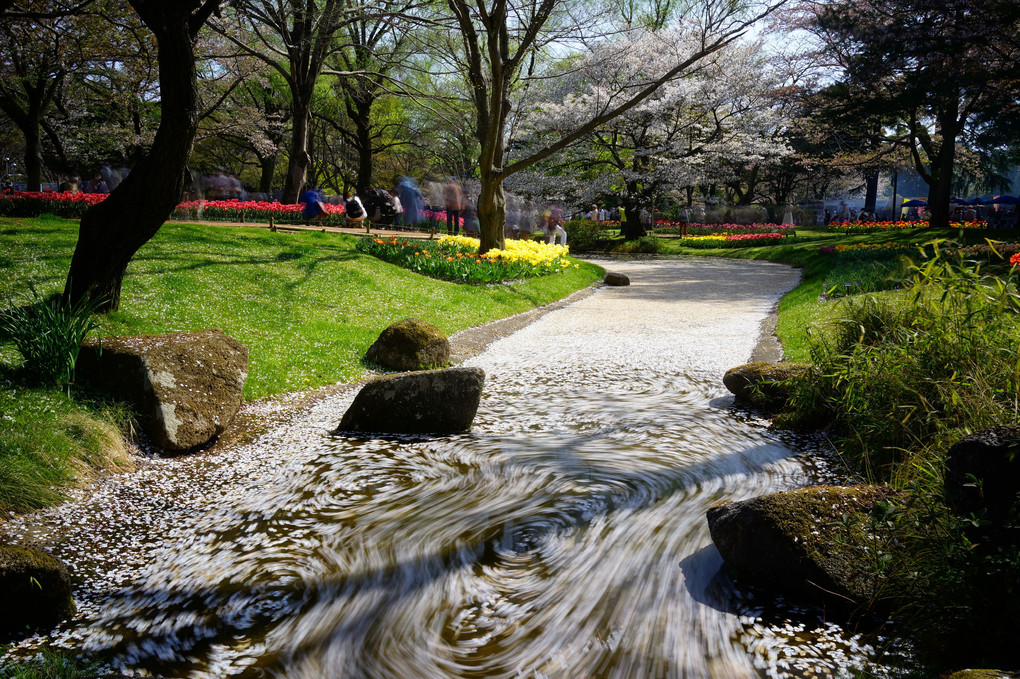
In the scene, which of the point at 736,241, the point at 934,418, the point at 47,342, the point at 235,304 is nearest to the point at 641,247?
the point at 736,241

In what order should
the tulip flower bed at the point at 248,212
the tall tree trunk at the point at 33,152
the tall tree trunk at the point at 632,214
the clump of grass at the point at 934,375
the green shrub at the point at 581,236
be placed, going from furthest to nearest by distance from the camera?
1. the tall tree trunk at the point at 632,214
2. the green shrub at the point at 581,236
3. the tall tree trunk at the point at 33,152
4. the tulip flower bed at the point at 248,212
5. the clump of grass at the point at 934,375

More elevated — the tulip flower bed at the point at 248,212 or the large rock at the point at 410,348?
the tulip flower bed at the point at 248,212

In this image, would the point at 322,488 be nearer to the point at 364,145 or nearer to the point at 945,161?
the point at 945,161

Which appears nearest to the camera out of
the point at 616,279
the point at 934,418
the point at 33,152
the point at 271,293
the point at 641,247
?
the point at 934,418

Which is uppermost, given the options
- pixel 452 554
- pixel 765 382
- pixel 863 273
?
pixel 863 273

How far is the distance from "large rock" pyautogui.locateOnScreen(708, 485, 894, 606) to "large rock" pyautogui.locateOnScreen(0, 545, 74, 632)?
353cm

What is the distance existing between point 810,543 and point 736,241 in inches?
1124

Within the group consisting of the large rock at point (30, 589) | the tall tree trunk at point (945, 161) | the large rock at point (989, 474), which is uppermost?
the tall tree trunk at point (945, 161)

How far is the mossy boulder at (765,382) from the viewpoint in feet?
21.4

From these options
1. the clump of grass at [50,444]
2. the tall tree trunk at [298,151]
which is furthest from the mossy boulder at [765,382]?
the tall tree trunk at [298,151]

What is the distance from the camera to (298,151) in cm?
2125

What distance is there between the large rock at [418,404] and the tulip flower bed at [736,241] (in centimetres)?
2612

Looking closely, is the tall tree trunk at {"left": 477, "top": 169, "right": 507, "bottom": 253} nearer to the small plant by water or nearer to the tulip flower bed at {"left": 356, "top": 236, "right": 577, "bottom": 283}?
the tulip flower bed at {"left": 356, "top": 236, "right": 577, "bottom": 283}

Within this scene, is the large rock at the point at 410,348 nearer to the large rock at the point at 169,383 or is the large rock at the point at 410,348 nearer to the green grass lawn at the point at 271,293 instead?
the green grass lawn at the point at 271,293
